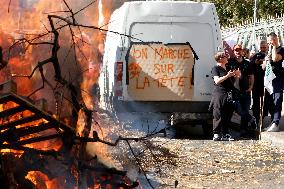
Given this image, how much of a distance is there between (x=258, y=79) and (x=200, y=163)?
4148 millimetres

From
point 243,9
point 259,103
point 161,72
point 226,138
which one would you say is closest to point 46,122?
point 161,72

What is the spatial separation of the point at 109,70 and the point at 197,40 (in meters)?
1.75

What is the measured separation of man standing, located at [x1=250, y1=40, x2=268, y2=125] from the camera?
40.2 feet

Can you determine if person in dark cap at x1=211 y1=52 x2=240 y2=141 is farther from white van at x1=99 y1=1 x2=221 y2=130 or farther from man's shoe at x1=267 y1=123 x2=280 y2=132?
man's shoe at x1=267 y1=123 x2=280 y2=132

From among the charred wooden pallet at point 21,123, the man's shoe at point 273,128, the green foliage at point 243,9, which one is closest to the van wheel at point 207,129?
the man's shoe at point 273,128

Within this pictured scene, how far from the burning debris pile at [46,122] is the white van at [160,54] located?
19.6 ft

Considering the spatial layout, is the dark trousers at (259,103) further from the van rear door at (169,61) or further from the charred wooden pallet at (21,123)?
the charred wooden pallet at (21,123)

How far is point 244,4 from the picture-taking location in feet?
104

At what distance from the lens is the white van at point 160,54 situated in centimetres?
1142

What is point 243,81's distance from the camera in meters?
11.9

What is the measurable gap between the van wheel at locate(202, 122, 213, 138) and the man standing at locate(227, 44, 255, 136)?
25.0 inches

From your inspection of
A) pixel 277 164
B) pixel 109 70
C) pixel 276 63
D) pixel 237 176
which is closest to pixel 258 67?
pixel 276 63

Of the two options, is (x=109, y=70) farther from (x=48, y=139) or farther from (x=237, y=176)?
(x=48, y=139)

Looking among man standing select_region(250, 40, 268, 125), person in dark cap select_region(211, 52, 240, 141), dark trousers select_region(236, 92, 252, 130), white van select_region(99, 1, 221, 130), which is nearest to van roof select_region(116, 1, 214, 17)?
white van select_region(99, 1, 221, 130)
